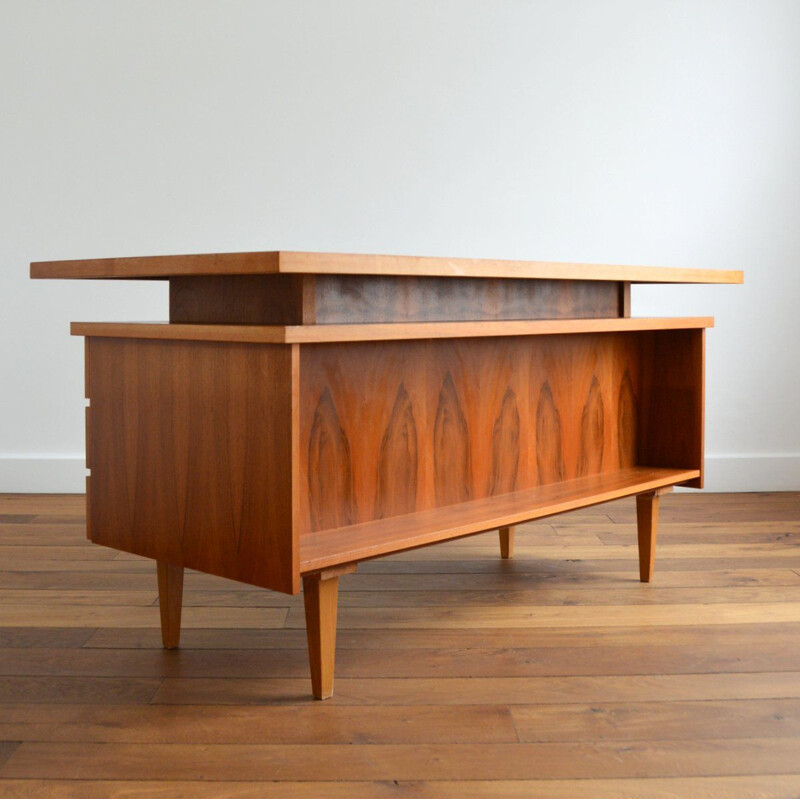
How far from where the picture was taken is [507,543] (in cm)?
258

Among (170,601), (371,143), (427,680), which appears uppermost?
(371,143)

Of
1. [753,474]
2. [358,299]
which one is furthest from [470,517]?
[753,474]

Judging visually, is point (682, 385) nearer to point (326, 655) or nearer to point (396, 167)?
point (326, 655)

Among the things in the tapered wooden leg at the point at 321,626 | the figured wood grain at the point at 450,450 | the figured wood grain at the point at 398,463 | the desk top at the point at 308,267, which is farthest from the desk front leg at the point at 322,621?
the desk top at the point at 308,267

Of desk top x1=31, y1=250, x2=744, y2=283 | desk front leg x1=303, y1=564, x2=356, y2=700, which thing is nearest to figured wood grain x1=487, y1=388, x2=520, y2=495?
desk top x1=31, y1=250, x2=744, y2=283

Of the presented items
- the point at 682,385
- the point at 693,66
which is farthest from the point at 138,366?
the point at 693,66

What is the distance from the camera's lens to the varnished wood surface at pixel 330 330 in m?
1.45

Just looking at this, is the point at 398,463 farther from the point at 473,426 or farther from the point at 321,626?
the point at 321,626

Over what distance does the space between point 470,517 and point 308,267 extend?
0.63m

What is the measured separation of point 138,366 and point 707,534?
6.08 ft

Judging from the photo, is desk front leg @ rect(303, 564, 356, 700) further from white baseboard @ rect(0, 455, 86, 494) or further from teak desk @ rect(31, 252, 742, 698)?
white baseboard @ rect(0, 455, 86, 494)

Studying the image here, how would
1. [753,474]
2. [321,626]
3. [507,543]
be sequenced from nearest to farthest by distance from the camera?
[321,626]
[507,543]
[753,474]

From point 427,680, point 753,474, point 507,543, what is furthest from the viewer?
point 753,474

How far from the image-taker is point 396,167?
11.5 feet
